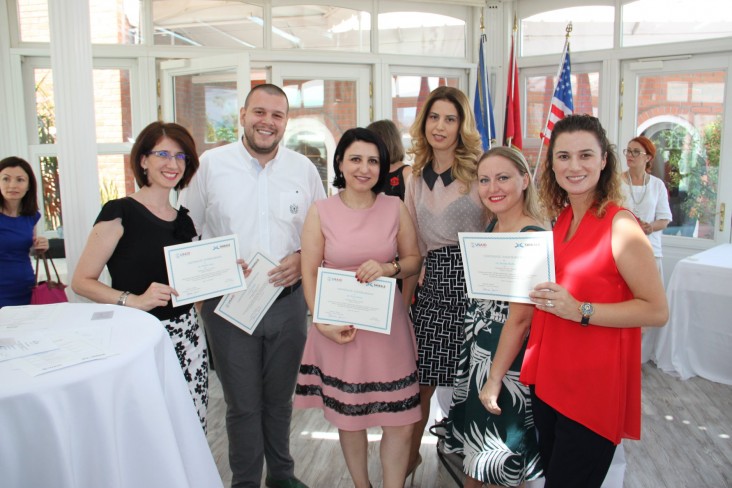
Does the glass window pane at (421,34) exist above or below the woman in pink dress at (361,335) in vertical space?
above

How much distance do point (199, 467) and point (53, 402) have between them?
25.6 inches

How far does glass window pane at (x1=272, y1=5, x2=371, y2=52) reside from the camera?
5715 millimetres

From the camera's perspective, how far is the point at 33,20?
16.4ft

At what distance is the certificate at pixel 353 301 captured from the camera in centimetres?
207

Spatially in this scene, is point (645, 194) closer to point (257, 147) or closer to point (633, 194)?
point (633, 194)

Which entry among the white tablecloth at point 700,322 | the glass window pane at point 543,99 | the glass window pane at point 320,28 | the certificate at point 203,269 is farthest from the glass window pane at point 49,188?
the white tablecloth at point 700,322

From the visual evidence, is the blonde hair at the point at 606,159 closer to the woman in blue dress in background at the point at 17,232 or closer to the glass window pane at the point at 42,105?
the woman in blue dress in background at the point at 17,232

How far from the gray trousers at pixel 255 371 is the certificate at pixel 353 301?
15.8 inches

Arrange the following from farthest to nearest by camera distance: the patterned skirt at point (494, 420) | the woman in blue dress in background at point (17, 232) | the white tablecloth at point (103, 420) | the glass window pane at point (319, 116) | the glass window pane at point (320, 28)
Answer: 1. the glass window pane at point (319, 116)
2. the glass window pane at point (320, 28)
3. the woman in blue dress in background at point (17, 232)
4. the patterned skirt at point (494, 420)
5. the white tablecloth at point (103, 420)

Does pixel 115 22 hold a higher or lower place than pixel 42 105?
higher

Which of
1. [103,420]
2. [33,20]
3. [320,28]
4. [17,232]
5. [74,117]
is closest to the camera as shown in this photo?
[103,420]

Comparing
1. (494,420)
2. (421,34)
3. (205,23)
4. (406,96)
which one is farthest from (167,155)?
(421,34)

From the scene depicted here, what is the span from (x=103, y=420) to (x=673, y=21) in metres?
5.79

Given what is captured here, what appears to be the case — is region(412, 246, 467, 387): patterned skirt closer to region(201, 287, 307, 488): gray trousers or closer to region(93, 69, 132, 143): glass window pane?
region(201, 287, 307, 488): gray trousers
